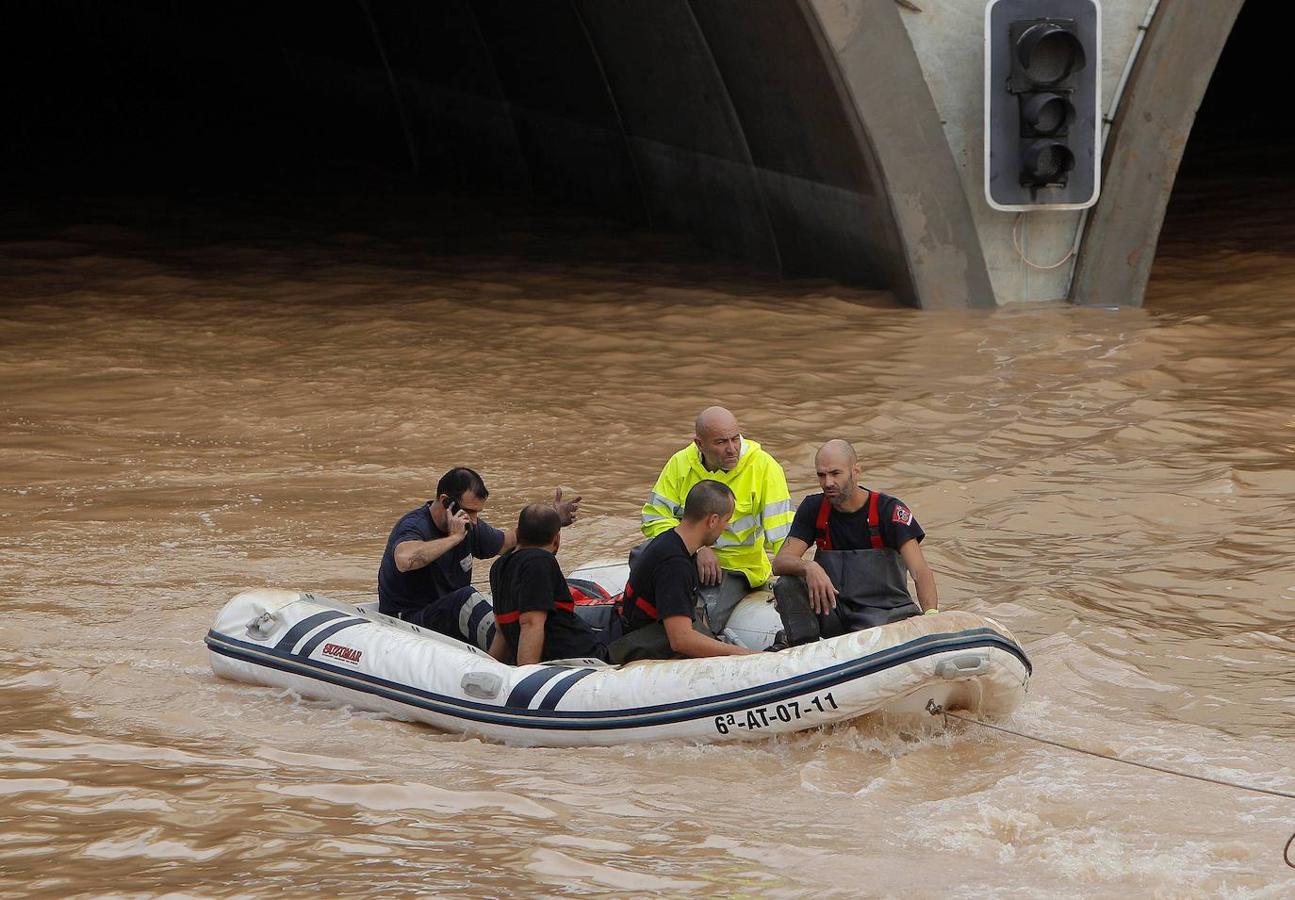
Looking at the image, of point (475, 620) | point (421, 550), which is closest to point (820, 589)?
point (475, 620)

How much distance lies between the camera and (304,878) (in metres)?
4.62

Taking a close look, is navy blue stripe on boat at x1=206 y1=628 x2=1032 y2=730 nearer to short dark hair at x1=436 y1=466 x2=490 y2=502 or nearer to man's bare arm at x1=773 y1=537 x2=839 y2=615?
man's bare arm at x1=773 y1=537 x2=839 y2=615

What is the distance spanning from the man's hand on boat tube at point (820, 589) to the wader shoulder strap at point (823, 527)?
0.33 metres

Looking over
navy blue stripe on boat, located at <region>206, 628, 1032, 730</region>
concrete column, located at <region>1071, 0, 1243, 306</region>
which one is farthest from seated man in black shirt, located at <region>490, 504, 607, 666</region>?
concrete column, located at <region>1071, 0, 1243, 306</region>

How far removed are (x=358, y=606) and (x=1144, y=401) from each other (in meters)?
6.01

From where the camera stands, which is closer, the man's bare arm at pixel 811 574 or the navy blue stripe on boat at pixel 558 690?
the navy blue stripe on boat at pixel 558 690

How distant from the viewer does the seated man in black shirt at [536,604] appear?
666 centimetres

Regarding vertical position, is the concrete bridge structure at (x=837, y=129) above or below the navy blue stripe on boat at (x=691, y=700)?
above

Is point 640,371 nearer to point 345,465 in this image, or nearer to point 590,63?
point 345,465

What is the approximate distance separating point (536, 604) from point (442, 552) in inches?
23.4

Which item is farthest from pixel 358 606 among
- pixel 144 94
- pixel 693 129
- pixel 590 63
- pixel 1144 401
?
pixel 144 94

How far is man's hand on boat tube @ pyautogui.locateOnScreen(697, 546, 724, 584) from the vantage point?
7.12 m

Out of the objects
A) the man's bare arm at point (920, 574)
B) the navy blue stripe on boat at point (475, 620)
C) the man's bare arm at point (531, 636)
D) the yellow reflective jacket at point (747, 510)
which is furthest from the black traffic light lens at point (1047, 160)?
the man's bare arm at point (531, 636)

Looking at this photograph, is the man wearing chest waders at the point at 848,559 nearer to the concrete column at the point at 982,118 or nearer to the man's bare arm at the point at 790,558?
the man's bare arm at the point at 790,558
